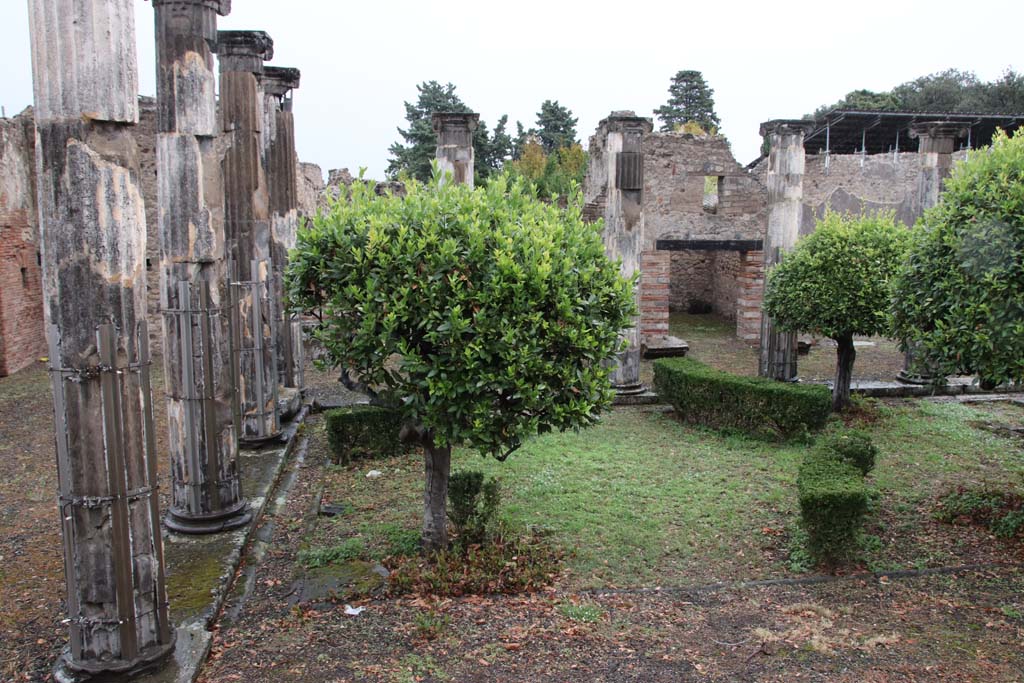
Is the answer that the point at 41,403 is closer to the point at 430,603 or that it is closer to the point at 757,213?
the point at 430,603

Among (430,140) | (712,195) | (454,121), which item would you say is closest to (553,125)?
(430,140)

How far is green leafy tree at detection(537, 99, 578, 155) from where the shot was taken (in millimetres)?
40500

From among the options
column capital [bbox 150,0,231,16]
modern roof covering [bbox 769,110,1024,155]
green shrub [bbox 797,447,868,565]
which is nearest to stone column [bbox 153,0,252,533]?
column capital [bbox 150,0,231,16]

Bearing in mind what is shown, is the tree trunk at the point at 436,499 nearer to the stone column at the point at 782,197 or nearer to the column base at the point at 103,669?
the column base at the point at 103,669

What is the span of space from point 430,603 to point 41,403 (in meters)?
9.43

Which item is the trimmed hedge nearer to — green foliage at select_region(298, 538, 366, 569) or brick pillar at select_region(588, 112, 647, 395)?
brick pillar at select_region(588, 112, 647, 395)

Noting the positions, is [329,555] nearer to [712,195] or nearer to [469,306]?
[469,306]

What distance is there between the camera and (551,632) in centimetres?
530

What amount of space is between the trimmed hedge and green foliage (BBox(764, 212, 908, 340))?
1156mm

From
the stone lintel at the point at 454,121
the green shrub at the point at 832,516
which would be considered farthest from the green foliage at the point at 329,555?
Result: the stone lintel at the point at 454,121

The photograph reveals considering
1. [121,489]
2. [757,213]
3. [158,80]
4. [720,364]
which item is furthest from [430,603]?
[757,213]

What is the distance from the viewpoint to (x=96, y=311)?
421 centimetres

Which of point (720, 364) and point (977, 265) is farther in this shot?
point (720, 364)

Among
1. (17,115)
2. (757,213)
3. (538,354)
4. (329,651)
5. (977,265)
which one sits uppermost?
(17,115)
